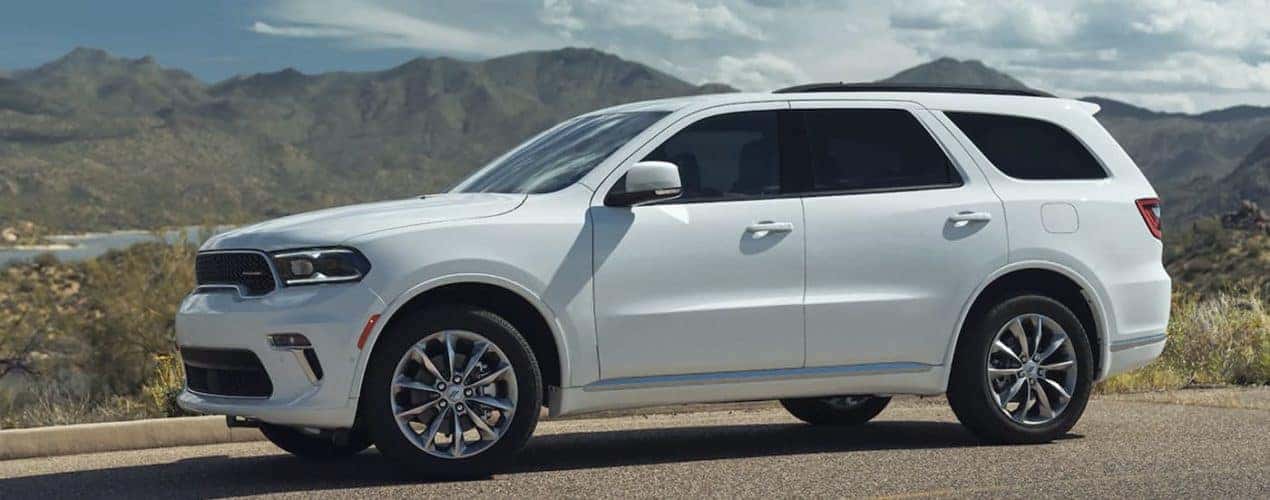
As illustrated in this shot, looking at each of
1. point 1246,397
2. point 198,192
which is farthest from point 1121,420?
point 198,192

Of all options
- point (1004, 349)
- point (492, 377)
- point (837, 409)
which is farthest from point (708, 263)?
point (837, 409)

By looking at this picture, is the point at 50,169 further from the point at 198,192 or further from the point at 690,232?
the point at 690,232

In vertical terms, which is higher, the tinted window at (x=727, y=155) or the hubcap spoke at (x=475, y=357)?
the tinted window at (x=727, y=155)

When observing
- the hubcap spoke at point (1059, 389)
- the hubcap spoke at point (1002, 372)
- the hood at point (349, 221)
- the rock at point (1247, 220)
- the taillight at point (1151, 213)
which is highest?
the hood at point (349, 221)

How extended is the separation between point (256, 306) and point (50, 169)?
190976 mm

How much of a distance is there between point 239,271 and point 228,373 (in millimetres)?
463

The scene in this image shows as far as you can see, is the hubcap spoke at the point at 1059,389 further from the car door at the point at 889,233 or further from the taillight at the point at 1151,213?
the taillight at the point at 1151,213

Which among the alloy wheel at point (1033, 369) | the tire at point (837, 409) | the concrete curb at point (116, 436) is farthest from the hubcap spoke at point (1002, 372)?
the concrete curb at point (116, 436)

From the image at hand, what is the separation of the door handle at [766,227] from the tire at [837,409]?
1925 millimetres

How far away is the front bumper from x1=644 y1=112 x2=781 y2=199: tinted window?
5.65 ft

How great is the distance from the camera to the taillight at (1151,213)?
30.4 ft

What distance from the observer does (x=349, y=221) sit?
7496 mm

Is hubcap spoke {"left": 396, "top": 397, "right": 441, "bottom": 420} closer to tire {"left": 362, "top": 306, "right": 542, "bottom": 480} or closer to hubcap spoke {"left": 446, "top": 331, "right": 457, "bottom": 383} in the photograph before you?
tire {"left": 362, "top": 306, "right": 542, "bottom": 480}

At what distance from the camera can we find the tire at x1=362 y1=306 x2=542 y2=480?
24.2ft
